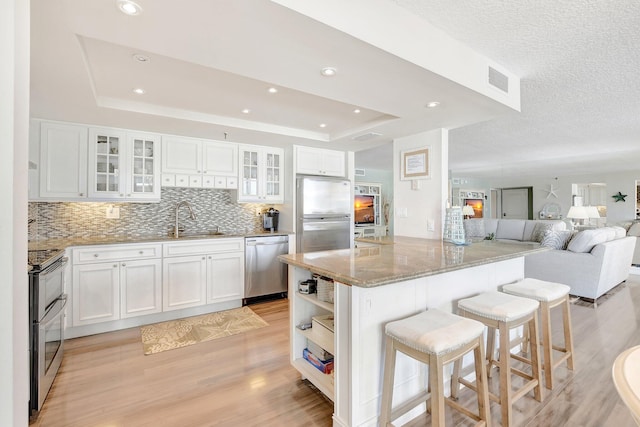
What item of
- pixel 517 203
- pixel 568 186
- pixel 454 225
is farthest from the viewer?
pixel 517 203

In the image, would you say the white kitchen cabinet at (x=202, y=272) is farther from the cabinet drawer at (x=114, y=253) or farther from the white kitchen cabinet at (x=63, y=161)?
the white kitchen cabinet at (x=63, y=161)

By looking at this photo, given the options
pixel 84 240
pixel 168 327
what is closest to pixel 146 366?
pixel 168 327

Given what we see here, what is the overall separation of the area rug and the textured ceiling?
3079 millimetres

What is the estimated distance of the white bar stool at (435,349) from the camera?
1.33m

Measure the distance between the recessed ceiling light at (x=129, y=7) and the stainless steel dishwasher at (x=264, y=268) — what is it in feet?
9.07

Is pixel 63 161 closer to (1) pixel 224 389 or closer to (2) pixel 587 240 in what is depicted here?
(1) pixel 224 389

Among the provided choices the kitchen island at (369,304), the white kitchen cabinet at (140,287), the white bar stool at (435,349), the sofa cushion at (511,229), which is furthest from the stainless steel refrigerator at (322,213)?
the sofa cushion at (511,229)

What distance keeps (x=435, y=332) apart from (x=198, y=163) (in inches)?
132

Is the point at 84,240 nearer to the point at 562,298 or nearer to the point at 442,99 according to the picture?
the point at 442,99

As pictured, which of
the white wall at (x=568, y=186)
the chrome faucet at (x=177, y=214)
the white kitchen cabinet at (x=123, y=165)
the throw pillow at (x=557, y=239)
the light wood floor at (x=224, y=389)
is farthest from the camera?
the white wall at (x=568, y=186)

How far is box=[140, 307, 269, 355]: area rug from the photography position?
2773mm

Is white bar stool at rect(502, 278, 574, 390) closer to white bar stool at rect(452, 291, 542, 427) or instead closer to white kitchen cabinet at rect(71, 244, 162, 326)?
white bar stool at rect(452, 291, 542, 427)

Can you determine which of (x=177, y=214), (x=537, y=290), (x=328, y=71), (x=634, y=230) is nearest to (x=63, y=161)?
(x=177, y=214)

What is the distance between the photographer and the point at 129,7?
1.28 meters
